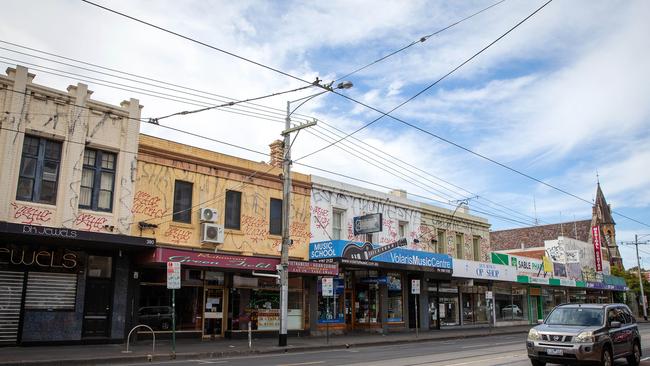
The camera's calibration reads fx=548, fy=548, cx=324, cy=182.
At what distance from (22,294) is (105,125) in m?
6.40

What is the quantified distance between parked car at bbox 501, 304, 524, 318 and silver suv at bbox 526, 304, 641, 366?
26993 mm

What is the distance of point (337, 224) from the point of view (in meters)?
28.7

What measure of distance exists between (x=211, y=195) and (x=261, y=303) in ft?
17.7

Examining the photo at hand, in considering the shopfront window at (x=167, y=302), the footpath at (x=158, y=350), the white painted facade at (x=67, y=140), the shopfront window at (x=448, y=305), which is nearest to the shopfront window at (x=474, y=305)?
the shopfront window at (x=448, y=305)

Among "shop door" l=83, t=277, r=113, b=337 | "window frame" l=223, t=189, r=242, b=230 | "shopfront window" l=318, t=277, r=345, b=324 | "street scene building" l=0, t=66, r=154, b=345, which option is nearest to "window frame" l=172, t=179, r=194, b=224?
"window frame" l=223, t=189, r=242, b=230

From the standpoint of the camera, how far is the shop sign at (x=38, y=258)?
17703mm

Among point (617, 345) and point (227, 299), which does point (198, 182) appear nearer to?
point (227, 299)

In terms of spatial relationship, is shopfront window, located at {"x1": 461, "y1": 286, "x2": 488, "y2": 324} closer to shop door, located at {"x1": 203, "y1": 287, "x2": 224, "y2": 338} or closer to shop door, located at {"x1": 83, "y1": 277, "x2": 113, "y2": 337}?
shop door, located at {"x1": 203, "y1": 287, "x2": 224, "y2": 338}

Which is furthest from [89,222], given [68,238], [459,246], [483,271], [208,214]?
[459,246]

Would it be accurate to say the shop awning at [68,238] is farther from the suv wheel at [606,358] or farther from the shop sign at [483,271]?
the shop sign at [483,271]

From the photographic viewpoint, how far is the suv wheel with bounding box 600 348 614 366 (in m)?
12.4

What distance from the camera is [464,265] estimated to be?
32.9m

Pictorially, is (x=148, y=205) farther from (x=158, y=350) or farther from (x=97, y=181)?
(x=158, y=350)

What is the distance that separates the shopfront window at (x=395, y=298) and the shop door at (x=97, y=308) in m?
15.7
